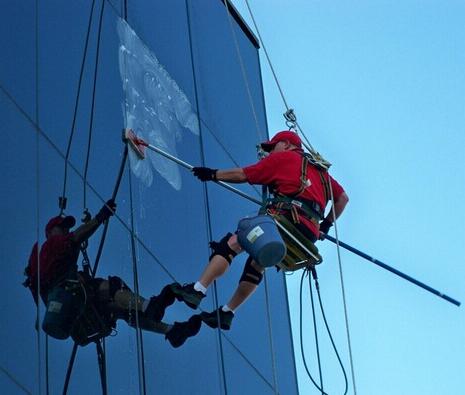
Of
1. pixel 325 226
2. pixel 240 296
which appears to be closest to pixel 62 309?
pixel 240 296

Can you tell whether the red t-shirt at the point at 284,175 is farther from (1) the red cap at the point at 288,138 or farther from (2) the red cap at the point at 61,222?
(2) the red cap at the point at 61,222

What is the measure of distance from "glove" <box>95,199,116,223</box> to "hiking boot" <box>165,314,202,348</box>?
0.90 metres

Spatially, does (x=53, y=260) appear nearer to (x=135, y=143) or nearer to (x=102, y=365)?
(x=102, y=365)

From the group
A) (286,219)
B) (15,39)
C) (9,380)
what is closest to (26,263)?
(9,380)

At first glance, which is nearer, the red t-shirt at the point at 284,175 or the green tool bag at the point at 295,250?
the green tool bag at the point at 295,250

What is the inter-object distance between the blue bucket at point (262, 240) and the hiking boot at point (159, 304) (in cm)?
53

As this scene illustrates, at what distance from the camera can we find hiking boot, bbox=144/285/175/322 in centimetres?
745

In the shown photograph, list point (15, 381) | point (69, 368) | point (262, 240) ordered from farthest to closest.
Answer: point (262, 240) → point (69, 368) → point (15, 381)

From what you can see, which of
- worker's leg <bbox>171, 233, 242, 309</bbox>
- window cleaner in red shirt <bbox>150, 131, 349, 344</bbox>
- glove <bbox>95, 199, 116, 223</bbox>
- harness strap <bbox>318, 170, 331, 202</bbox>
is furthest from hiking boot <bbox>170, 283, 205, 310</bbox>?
harness strap <bbox>318, 170, 331, 202</bbox>

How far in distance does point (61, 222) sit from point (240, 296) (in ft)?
5.66

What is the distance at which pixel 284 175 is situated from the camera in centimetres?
812

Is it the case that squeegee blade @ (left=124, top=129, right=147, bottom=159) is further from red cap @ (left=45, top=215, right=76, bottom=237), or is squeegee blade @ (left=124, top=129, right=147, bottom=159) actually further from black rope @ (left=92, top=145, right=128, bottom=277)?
red cap @ (left=45, top=215, right=76, bottom=237)

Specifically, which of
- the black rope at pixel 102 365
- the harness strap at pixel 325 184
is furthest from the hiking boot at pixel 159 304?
the harness strap at pixel 325 184

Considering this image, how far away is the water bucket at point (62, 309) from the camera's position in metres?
6.30
